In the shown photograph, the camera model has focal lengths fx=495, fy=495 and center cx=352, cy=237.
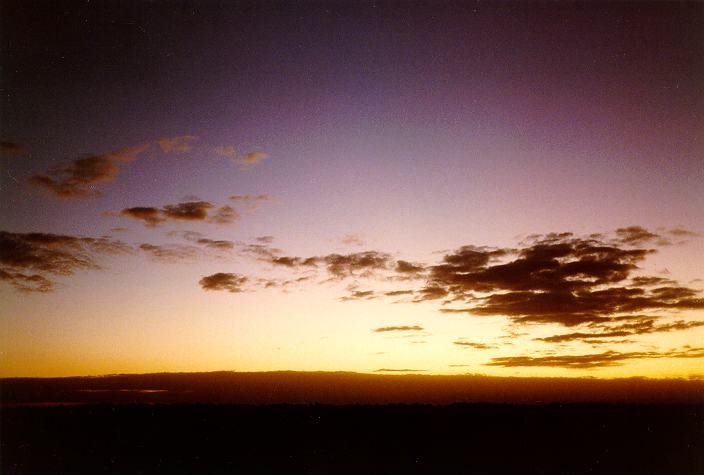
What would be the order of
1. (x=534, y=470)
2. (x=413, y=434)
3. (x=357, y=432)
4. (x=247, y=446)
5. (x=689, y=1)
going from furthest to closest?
(x=357, y=432) → (x=413, y=434) → (x=247, y=446) → (x=534, y=470) → (x=689, y=1)

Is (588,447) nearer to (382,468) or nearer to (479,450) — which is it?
(479,450)

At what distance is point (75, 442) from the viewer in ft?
136

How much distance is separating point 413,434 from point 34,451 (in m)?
27.9

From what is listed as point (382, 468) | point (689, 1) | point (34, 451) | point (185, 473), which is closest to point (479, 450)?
point (382, 468)

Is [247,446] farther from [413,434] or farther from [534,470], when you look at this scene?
[534,470]

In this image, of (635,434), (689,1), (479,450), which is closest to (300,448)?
(479,450)

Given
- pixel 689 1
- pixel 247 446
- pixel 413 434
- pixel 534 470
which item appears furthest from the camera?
pixel 413 434

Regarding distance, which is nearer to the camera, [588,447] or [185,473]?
[185,473]

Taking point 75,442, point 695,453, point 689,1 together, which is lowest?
point 75,442

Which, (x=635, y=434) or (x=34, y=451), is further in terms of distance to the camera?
(x=635, y=434)

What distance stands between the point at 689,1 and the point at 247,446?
33.8 meters

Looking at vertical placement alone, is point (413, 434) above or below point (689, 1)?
below

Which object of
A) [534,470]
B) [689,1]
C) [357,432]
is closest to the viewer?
[689,1]

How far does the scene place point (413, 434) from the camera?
40281 millimetres
